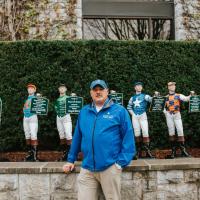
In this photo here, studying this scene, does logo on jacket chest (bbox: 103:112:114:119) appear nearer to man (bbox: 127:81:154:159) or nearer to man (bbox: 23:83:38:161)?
man (bbox: 127:81:154:159)

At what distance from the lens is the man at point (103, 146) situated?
407 cm

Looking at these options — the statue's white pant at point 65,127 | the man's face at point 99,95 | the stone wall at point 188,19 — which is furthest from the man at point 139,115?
the stone wall at point 188,19

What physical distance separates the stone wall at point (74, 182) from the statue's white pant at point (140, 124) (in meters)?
1.51

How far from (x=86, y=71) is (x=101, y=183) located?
14.7 feet

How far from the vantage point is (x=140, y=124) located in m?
7.23

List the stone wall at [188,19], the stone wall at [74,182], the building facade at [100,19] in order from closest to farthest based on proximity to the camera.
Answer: the stone wall at [74,182] → the building facade at [100,19] → the stone wall at [188,19]

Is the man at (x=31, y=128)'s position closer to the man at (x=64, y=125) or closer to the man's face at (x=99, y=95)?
the man at (x=64, y=125)

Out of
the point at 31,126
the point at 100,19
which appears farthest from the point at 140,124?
the point at 100,19

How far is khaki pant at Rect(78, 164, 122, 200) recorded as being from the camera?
13.4 ft

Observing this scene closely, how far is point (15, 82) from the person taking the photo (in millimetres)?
8188

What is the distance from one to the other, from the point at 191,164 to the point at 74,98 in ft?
8.15

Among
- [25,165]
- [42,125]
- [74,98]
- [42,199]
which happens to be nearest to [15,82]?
[42,125]

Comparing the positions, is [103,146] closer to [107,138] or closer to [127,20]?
[107,138]

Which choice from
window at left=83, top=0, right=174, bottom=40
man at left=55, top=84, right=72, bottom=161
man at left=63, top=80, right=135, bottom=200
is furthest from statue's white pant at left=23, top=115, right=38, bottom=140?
window at left=83, top=0, right=174, bottom=40
